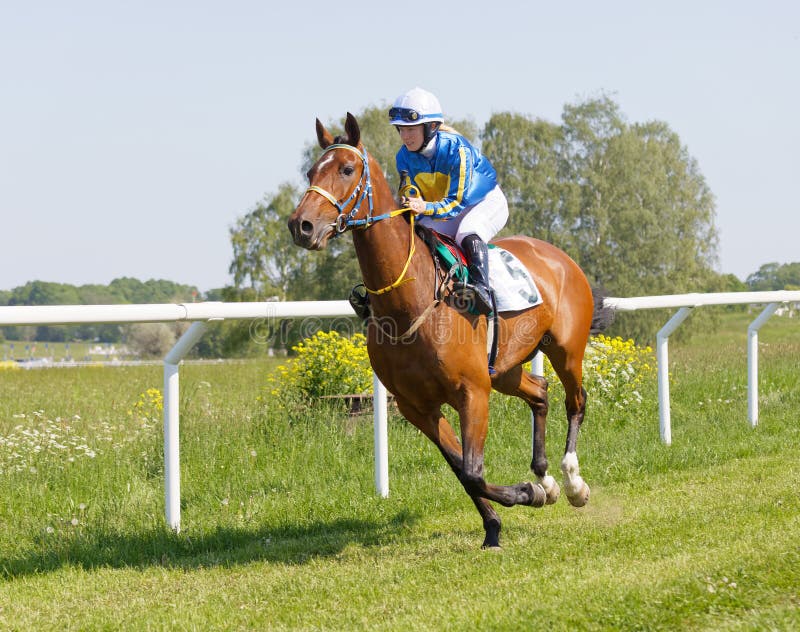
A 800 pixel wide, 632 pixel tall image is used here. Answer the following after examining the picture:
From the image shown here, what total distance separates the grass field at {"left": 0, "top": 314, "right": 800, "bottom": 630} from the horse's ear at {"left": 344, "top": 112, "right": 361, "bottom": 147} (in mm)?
2116

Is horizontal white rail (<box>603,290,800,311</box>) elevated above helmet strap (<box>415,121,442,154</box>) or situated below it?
below

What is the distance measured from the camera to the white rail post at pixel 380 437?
595 centimetres

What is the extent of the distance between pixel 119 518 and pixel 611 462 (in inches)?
146

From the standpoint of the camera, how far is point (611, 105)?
1831 inches

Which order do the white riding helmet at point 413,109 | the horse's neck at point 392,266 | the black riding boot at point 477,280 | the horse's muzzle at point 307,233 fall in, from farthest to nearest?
the black riding boot at point 477,280
the white riding helmet at point 413,109
the horse's neck at point 392,266
the horse's muzzle at point 307,233

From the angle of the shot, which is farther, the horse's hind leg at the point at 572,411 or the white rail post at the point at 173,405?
the horse's hind leg at the point at 572,411

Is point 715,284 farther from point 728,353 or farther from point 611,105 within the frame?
point 728,353

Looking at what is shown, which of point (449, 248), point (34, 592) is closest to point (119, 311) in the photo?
point (34, 592)

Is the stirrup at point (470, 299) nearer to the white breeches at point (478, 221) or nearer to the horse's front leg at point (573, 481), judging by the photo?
the white breeches at point (478, 221)

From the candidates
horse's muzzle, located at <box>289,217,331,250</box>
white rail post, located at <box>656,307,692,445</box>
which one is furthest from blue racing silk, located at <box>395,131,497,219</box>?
white rail post, located at <box>656,307,692,445</box>

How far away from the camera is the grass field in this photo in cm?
385

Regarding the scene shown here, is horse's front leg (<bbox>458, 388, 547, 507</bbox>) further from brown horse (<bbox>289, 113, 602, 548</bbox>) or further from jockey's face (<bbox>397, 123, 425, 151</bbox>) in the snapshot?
jockey's face (<bbox>397, 123, 425, 151</bbox>)

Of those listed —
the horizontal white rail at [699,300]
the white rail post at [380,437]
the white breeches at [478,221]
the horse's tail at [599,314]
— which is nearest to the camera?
the white breeches at [478,221]

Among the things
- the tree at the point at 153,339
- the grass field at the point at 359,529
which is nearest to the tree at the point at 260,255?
the tree at the point at 153,339
